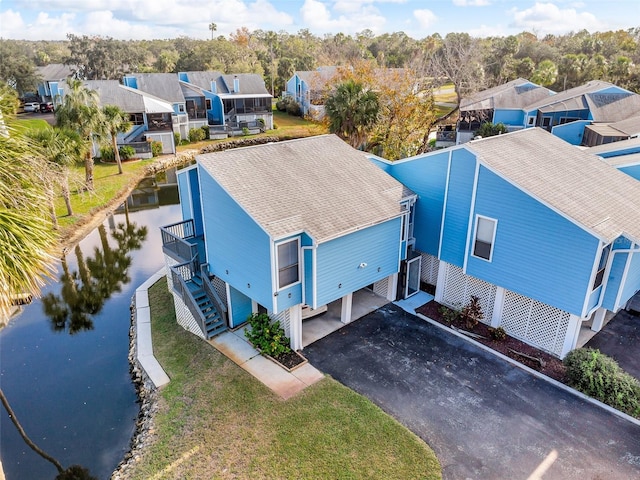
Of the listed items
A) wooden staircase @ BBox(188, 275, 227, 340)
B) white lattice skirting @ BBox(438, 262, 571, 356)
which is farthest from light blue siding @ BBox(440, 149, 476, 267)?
wooden staircase @ BBox(188, 275, 227, 340)

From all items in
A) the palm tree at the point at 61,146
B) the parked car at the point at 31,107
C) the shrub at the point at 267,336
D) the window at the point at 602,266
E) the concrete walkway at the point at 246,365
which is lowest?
the concrete walkway at the point at 246,365

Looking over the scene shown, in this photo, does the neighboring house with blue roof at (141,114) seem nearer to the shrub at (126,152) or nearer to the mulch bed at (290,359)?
the shrub at (126,152)

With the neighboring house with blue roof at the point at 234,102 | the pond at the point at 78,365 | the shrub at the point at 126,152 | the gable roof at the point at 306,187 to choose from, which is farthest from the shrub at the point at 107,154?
the gable roof at the point at 306,187

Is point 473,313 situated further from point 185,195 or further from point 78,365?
point 78,365

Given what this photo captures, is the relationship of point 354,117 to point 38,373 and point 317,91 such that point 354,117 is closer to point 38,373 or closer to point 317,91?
point 38,373

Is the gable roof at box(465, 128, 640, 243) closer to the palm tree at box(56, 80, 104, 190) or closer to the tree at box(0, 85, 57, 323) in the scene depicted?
the tree at box(0, 85, 57, 323)
